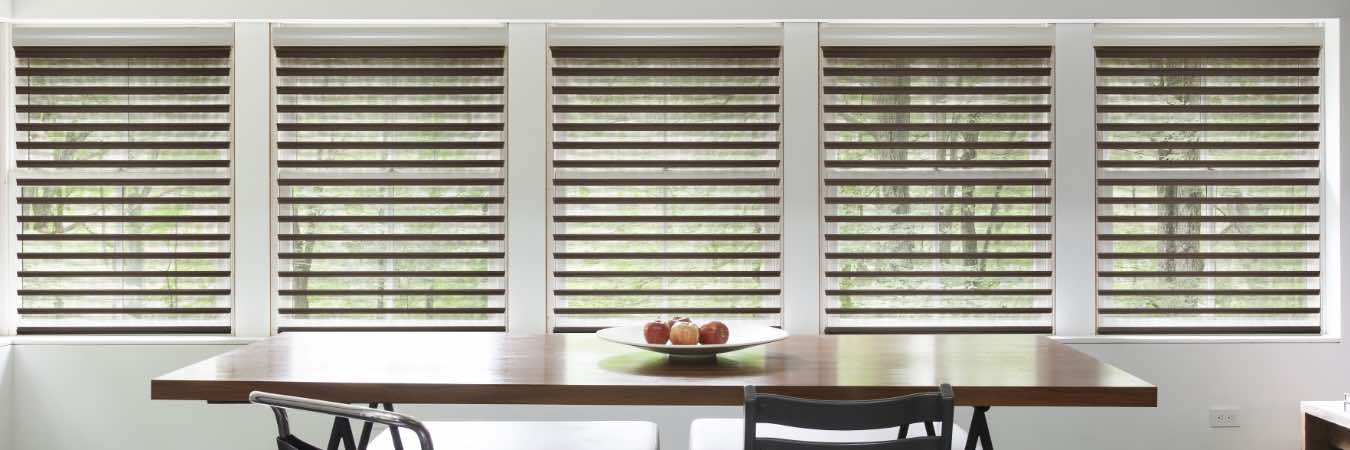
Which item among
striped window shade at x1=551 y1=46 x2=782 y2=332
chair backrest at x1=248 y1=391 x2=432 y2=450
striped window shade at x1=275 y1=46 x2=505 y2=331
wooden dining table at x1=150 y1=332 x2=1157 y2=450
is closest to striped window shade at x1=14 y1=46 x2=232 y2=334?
striped window shade at x1=275 y1=46 x2=505 y2=331

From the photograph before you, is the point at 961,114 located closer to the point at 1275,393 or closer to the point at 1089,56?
the point at 1089,56

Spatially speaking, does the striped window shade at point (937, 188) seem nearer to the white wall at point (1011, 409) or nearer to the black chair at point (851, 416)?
the white wall at point (1011, 409)

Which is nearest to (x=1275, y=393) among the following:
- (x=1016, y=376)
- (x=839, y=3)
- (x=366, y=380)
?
(x=1016, y=376)

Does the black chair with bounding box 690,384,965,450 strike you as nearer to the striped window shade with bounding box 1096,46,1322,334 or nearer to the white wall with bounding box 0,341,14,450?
the striped window shade with bounding box 1096,46,1322,334

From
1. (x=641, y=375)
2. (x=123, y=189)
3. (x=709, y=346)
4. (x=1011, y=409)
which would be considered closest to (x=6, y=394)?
(x=123, y=189)

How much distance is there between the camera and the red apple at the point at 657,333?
2329 millimetres

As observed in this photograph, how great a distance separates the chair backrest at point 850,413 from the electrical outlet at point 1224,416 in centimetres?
250

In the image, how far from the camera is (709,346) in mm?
2275

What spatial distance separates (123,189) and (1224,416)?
494 cm

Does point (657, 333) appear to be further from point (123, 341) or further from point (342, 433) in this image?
point (123, 341)

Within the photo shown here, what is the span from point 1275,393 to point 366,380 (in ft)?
12.2

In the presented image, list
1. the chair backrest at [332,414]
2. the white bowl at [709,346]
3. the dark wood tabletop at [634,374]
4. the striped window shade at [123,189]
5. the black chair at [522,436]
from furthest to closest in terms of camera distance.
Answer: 1. the striped window shade at [123,189]
2. the white bowl at [709,346]
3. the black chair at [522,436]
4. the dark wood tabletop at [634,374]
5. the chair backrest at [332,414]

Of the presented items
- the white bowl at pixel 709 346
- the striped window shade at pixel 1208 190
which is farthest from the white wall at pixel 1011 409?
the white bowl at pixel 709 346

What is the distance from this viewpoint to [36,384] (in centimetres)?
344
